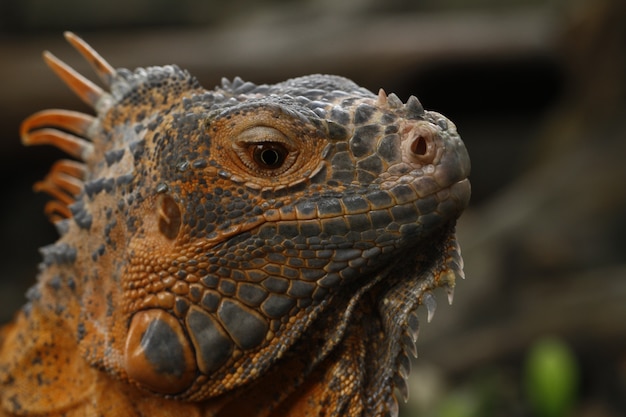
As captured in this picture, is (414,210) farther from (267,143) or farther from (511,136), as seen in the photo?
(511,136)

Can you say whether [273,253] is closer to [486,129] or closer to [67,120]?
[67,120]

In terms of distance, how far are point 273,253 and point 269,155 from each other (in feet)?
0.93

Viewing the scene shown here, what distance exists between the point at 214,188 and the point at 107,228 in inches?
17.6

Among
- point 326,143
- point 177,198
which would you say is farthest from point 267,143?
point 177,198

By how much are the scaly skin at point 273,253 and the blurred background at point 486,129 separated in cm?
449

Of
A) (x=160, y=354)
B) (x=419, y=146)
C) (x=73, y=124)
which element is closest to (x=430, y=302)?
(x=419, y=146)

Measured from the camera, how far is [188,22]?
15117 mm

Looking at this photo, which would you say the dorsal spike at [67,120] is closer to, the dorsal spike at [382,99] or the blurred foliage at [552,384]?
the dorsal spike at [382,99]

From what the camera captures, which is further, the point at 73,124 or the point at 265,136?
the point at 73,124

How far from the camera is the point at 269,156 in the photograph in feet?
7.80

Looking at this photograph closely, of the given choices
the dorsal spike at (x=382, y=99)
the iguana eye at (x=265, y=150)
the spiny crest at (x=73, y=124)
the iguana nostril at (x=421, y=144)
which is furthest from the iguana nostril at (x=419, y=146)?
the spiny crest at (x=73, y=124)

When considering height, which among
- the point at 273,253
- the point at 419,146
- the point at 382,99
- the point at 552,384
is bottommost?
the point at 552,384

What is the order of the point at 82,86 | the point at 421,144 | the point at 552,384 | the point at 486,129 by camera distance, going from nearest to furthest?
the point at 421,144, the point at 82,86, the point at 552,384, the point at 486,129

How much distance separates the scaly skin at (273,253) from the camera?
233 cm
